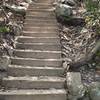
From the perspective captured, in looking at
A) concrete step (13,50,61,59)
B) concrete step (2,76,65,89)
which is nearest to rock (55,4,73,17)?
concrete step (13,50,61,59)

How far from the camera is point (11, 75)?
5438 millimetres

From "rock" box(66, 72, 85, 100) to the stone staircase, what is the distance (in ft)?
0.73

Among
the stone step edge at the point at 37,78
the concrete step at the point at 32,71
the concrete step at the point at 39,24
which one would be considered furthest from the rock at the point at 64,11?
the stone step edge at the point at 37,78

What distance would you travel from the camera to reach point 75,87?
4.61 m

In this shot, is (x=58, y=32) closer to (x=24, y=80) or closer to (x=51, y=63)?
(x=51, y=63)

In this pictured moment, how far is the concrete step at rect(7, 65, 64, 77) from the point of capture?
5449mm

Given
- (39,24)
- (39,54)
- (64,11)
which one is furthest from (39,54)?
(64,11)

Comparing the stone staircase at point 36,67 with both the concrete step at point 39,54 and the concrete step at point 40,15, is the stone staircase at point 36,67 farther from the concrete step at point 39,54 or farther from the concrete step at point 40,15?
the concrete step at point 40,15

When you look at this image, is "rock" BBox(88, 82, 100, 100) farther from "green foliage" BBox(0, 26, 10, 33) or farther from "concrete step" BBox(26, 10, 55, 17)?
"concrete step" BBox(26, 10, 55, 17)

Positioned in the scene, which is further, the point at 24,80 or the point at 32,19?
the point at 32,19

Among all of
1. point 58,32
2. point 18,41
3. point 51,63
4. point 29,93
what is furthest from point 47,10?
point 29,93

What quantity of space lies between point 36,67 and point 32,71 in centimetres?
15

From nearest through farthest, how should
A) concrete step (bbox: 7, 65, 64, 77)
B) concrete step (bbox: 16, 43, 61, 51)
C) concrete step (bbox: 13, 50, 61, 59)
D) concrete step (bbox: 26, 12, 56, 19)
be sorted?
concrete step (bbox: 7, 65, 64, 77), concrete step (bbox: 13, 50, 61, 59), concrete step (bbox: 16, 43, 61, 51), concrete step (bbox: 26, 12, 56, 19)

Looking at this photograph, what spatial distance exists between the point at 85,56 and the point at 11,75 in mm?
1843
